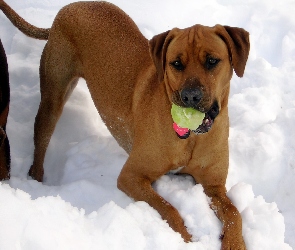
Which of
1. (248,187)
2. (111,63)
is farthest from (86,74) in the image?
(248,187)

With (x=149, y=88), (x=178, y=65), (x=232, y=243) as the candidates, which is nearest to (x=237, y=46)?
(x=178, y=65)

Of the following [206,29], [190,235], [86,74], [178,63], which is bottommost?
[190,235]

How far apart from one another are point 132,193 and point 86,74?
3.88ft

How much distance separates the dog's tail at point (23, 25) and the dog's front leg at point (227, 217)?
7.23 feet

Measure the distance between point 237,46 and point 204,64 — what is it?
252mm

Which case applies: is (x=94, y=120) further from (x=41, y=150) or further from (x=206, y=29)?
(x=206, y=29)

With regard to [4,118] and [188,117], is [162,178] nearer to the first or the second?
[188,117]

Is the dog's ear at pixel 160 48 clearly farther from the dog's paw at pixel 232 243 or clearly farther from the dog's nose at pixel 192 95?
the dog's paw at pixel 232 243

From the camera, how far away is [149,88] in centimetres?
363

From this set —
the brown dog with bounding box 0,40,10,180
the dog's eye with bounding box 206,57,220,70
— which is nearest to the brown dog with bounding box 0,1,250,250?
the dog's eye with bounding box 206,57,220,70

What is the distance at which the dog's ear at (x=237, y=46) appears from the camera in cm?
315

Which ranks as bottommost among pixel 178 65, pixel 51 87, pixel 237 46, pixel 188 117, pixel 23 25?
pixel 51 87

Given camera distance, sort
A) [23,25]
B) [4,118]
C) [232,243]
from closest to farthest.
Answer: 1. [232,243]
2. [4,118]
3. [23,25]

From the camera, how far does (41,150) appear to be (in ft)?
14.1
